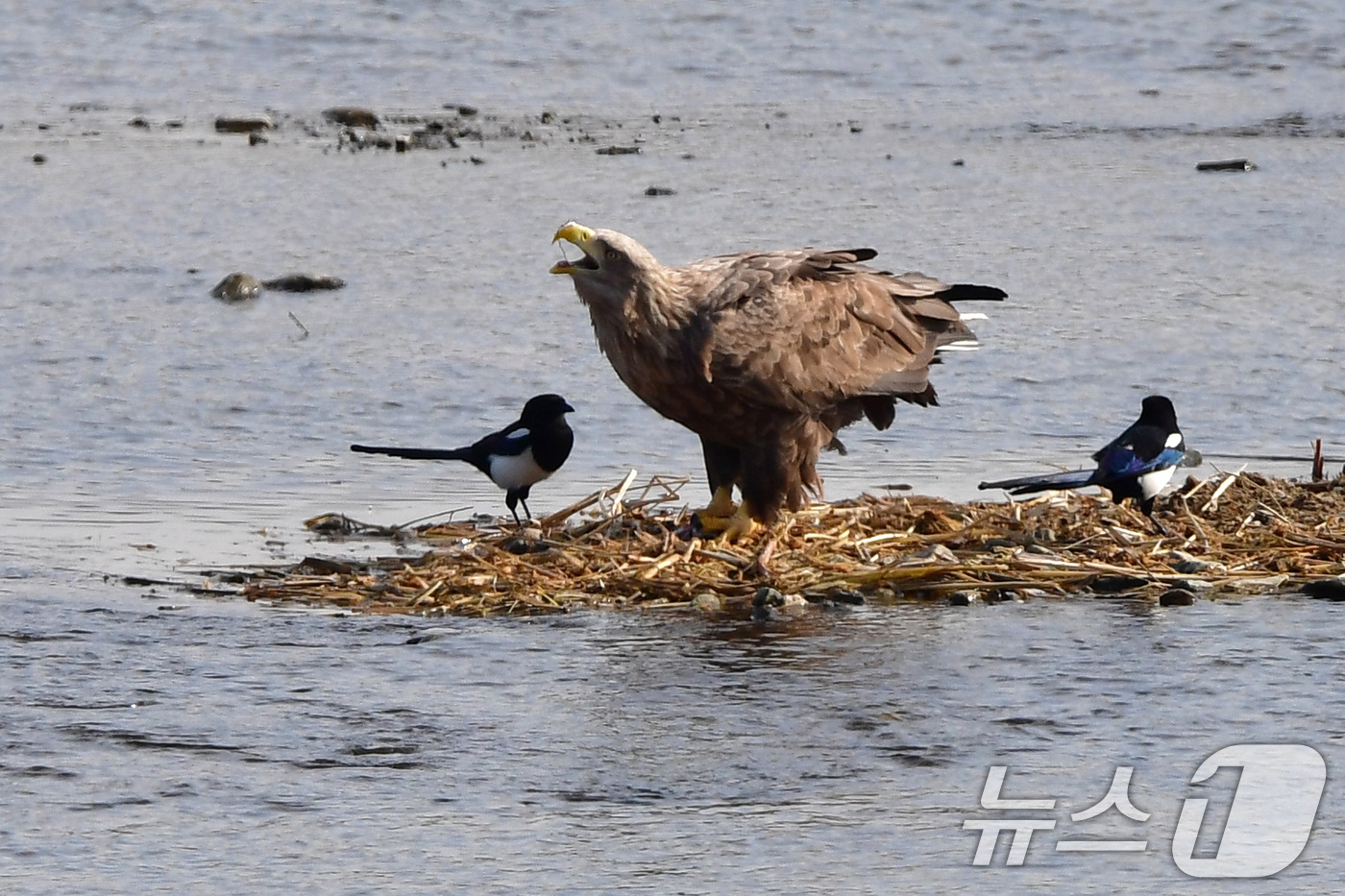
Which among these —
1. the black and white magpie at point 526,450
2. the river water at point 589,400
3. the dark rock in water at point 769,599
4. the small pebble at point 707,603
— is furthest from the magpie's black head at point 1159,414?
the black and white magpie at point 526,450

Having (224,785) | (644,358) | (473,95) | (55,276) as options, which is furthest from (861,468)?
(473,95)

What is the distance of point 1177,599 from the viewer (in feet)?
22.8

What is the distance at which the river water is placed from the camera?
5055 millimetres

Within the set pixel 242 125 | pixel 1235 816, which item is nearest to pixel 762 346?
pixel 1235 816

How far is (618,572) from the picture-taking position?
23.9 ft

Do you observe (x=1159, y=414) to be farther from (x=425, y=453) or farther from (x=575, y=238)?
(x=425, y=453)

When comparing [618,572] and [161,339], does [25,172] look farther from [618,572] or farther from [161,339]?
[618,572]

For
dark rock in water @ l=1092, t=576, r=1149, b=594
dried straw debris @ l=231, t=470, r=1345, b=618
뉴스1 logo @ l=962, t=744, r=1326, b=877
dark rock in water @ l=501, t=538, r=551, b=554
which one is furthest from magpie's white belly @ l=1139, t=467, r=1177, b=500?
뉴스1 logo @ l=962, t=744, r=1326, b=877

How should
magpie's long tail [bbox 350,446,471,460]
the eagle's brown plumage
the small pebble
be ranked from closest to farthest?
the small pebble, the eagle's brown plumage, magpie's long tail [bbox 350,446,471,460]

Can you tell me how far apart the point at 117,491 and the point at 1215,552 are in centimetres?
383

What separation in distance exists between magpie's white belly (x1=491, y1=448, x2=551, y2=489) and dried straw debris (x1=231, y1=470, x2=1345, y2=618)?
0.15m

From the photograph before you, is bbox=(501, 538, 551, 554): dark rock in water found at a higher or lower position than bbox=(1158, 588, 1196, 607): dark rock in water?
lower

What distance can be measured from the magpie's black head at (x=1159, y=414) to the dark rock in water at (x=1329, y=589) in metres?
0.98

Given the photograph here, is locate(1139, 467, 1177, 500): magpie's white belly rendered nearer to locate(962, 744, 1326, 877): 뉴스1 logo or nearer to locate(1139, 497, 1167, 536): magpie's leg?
locate(1139, 497, 1167, 536): magpie's leg
